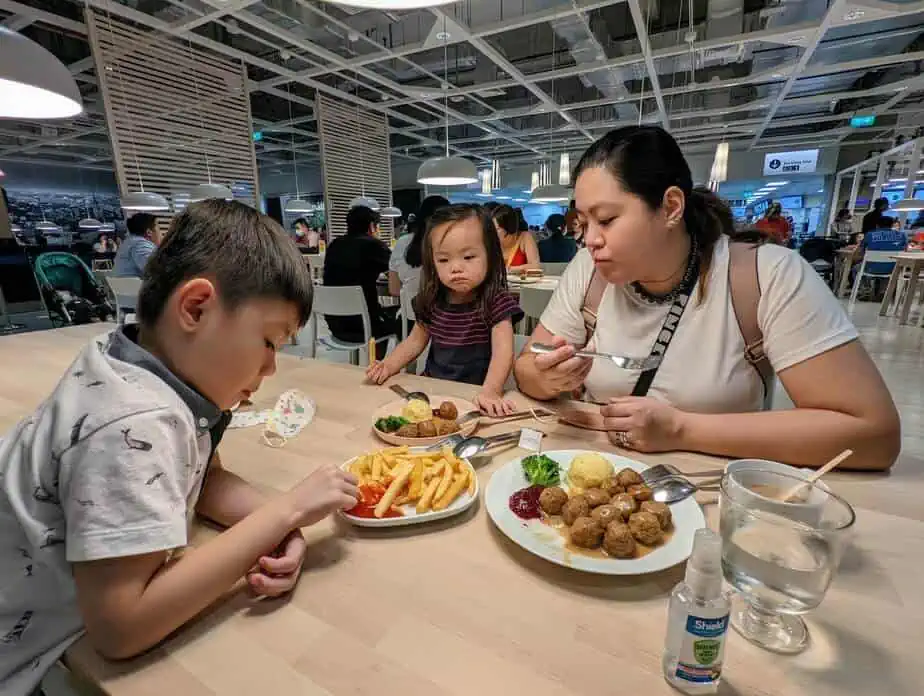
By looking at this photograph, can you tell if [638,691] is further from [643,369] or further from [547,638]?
[643,369]

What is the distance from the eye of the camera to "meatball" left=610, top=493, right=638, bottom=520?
0.74 metres

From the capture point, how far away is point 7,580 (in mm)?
615

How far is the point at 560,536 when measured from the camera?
2.41ft

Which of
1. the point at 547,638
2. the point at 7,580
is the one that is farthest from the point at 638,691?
the point at 7,580

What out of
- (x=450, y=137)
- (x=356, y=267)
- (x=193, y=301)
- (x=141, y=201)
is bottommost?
(x=356, y=267)

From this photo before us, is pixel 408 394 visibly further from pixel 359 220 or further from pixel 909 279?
pixel 909 279

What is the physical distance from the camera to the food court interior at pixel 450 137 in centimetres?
55

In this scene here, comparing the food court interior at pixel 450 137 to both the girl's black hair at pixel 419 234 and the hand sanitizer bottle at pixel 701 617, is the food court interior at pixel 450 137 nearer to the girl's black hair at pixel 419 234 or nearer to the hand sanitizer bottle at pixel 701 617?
the hand sanitizer bottle at pixel 701 617

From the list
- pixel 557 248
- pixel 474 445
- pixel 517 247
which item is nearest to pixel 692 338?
pixel 474 445

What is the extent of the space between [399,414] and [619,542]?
687 mm

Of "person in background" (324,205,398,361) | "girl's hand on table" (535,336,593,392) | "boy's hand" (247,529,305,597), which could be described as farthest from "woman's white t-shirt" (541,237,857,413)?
"person in background" (324,205,398,361)

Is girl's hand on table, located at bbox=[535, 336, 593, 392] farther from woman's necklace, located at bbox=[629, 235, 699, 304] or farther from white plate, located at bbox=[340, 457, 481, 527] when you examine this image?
white plate, located at bbox=[340, 457, 481, 527]

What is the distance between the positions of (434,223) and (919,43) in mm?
8037

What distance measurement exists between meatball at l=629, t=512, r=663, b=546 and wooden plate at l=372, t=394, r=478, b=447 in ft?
1.60
